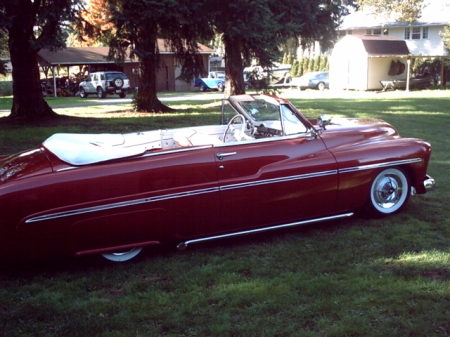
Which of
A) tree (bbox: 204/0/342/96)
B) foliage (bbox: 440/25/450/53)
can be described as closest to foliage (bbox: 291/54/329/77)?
foliage (bbox: 440/25/450/53)

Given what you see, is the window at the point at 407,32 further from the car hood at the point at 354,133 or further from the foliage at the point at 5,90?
the car hood at the point at 354,133

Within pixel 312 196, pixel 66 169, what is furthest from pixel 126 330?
pixel 312 196

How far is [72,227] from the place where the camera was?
14.6 feet

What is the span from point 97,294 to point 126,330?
719mm

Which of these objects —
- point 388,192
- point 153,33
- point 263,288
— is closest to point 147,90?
point 153,33

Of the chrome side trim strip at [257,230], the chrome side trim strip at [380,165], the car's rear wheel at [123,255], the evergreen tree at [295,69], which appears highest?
the evergreen tree at [295,69]

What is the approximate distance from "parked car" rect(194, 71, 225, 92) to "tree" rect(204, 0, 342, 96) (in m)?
16.7

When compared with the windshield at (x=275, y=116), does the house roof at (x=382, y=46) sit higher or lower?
higher

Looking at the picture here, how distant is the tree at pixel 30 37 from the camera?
13547mm

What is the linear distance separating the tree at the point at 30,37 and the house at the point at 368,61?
2465 cm

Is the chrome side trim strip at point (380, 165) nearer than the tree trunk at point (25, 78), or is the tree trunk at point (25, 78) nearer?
the chrome side trim strip at point (380, 165)

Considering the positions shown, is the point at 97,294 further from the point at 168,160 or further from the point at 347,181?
the point at 347,181

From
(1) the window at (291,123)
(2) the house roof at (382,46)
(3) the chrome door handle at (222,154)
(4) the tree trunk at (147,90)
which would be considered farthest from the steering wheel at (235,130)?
(2) the house roof at (382,46)

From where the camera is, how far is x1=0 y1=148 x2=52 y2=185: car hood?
14.9ft
